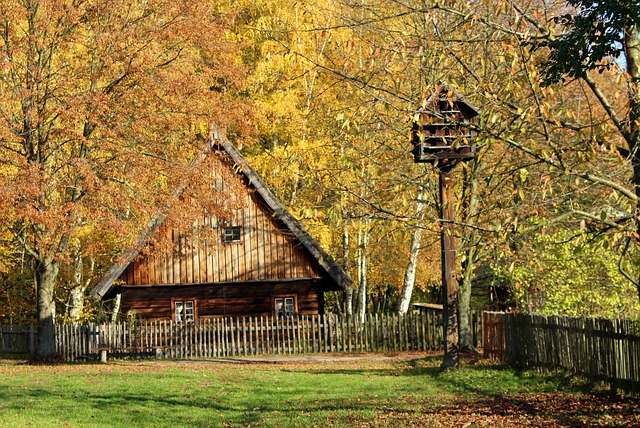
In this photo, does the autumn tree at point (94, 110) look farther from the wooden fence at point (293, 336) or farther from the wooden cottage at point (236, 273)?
the wooden fence at point (293, 336)

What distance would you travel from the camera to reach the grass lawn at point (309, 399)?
12984 millimetres

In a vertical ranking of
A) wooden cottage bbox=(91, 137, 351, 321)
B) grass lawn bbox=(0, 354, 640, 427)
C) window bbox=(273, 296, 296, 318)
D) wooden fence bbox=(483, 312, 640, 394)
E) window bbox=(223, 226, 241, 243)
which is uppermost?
window bbox=(223, 226, 241, 243)

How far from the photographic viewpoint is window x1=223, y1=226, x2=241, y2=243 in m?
32.4

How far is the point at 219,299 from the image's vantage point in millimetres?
32406

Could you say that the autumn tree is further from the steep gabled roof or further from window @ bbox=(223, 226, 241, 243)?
window @ bbox=(223, 226, 241, 243)

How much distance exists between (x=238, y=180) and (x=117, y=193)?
538cm

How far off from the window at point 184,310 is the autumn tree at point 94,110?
443 cm

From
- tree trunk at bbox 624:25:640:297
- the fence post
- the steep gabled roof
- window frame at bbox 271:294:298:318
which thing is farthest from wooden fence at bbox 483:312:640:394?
the fence post

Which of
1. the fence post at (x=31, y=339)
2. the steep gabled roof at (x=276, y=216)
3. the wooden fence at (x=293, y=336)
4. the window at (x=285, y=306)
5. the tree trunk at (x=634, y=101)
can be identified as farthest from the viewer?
the fence post at (x=31, y=339)

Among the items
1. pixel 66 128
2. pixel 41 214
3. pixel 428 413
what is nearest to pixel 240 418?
pixel 428 413

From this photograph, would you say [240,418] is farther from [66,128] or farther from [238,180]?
[238,180]

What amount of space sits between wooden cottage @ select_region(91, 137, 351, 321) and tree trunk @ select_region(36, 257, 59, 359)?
2691 mm

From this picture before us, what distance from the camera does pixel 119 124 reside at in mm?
27266

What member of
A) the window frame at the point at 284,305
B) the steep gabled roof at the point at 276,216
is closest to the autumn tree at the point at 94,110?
the steep gabled roof at the point at 276,216
